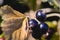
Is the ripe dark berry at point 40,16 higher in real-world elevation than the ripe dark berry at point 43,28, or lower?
higher

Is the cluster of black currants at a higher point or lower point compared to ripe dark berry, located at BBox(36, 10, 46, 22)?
lower

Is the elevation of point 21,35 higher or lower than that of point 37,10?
lower

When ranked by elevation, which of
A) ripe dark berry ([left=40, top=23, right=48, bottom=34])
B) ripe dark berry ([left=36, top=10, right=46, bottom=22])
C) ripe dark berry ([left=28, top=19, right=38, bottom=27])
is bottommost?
ripe dark berry ([left=40, top=23, right=48, bottom=34])

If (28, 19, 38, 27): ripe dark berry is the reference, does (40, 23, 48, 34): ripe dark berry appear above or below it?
below

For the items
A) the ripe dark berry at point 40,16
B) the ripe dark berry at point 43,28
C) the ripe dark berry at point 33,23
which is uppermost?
the ripe dark berry at point 40,16

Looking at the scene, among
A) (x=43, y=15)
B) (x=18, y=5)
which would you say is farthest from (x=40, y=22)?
(x=18, y=5)

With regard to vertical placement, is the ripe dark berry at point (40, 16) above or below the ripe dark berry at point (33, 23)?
above

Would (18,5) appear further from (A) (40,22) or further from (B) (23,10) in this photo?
(A) (40,22)
